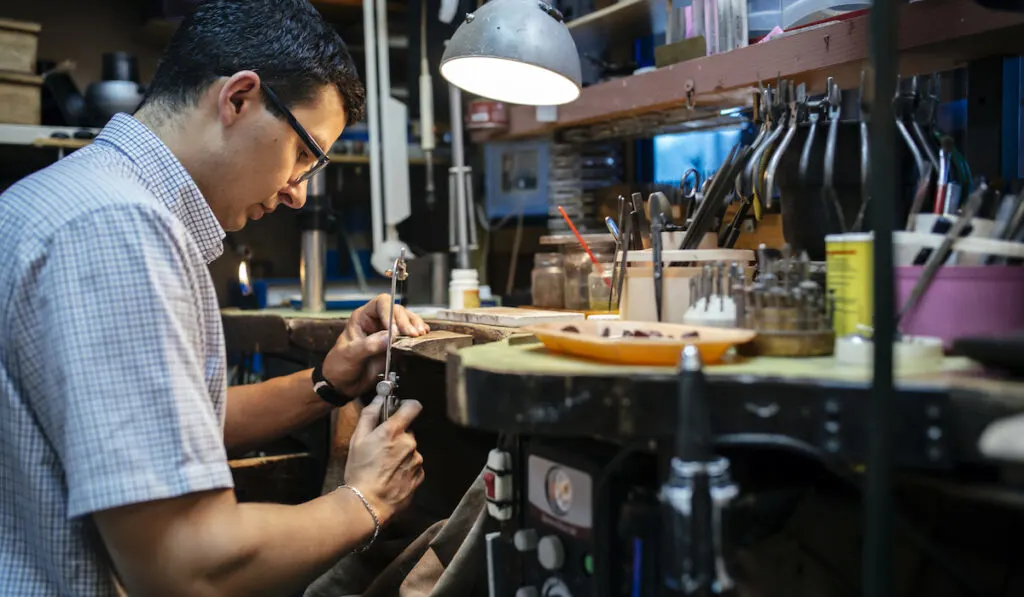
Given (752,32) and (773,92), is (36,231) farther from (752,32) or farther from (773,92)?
(752,32)

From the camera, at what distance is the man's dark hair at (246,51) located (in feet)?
4.28

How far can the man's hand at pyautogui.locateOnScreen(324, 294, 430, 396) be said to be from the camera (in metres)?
1.62

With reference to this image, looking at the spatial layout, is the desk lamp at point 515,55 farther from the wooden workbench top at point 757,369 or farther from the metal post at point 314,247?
the metal post at point 314,247

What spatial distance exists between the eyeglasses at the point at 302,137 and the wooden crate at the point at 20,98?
1791mm

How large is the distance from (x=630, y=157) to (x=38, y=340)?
7.18 ft

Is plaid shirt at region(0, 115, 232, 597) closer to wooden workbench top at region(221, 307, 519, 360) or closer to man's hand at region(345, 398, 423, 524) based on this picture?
man's hand at region(345, 398, 423, 524)

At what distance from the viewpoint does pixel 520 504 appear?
3.80ft

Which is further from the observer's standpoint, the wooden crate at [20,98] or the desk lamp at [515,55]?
the wooden crate at [20,98]

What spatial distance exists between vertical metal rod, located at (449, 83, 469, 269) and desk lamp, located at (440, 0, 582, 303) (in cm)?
88

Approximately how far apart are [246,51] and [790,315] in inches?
34.9

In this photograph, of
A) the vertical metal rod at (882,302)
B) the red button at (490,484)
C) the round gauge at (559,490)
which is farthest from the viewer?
the red button at (490,484)

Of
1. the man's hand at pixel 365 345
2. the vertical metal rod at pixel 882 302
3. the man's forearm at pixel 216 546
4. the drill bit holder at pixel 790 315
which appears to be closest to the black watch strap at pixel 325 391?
the man's hand at pixel 365 345

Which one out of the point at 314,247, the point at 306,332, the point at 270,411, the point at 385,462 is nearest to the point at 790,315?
the point at 385,462

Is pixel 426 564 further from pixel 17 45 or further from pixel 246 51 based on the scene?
pixel 17 45
